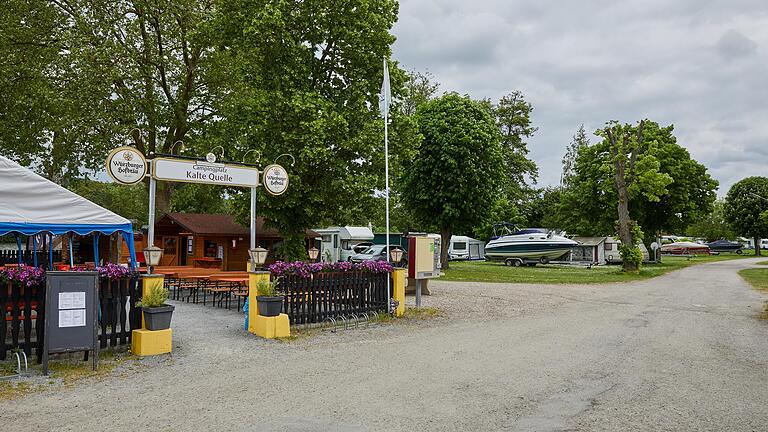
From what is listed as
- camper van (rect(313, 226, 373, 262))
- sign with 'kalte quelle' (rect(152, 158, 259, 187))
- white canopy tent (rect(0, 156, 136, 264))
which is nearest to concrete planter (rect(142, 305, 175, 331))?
sign with 'kalte quelle' (rect(152, 158, 259, 187))

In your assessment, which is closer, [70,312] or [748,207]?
[70,312]

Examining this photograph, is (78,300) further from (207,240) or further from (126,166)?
(207,240)

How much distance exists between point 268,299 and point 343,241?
27.8m

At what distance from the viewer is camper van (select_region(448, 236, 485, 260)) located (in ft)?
150

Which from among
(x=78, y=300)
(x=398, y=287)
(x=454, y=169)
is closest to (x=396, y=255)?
(x=398, y=287)

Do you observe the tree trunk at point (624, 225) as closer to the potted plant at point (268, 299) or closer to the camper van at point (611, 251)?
the camper van at point (611, 251)

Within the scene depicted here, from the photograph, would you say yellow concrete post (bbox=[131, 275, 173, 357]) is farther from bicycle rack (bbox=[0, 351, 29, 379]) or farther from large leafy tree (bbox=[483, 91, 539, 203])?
large leafy tree (bbox=[483, 91, 539, 203])

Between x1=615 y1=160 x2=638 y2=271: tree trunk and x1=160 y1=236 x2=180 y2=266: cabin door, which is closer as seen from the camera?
x1=160 y1=236 x2=180 y2=266: cabin door

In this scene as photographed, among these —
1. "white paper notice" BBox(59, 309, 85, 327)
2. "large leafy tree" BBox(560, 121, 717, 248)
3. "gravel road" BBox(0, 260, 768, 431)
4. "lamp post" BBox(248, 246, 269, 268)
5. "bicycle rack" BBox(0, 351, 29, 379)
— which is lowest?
"gravel road" BBox(0, 260, 768, 431)

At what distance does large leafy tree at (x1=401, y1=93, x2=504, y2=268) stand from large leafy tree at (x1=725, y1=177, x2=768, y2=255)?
42820 millimetres

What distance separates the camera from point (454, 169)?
2839 centimetres

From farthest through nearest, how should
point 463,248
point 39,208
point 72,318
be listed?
point 463,248 → point 39,208 → point 72,318

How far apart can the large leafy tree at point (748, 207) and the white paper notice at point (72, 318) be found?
65.4 m

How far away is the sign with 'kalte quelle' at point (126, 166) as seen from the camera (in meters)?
8.36
